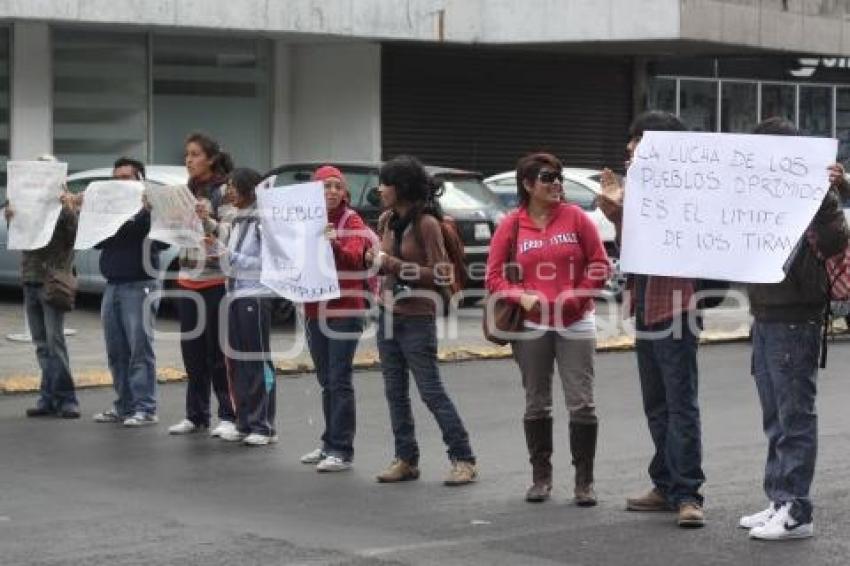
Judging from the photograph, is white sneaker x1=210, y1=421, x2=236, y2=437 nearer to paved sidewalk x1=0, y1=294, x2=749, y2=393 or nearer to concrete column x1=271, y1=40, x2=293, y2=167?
paved sidewalk x1=0, y1=294, x2=749, y2=393

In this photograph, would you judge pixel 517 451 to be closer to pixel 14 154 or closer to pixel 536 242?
pixel 536 242

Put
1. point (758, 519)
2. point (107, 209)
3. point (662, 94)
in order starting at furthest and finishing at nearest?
point (662, 94)
point (107, 209)
point (758, 519)

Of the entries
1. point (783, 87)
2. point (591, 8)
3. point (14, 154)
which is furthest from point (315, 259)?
point (783, 87)

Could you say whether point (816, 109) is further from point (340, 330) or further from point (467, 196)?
point (340, 330)

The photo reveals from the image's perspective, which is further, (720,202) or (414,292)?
(414,292)

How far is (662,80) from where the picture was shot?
1276 inches

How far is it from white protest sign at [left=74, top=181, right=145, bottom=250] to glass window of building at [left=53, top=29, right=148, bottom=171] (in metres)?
12.0

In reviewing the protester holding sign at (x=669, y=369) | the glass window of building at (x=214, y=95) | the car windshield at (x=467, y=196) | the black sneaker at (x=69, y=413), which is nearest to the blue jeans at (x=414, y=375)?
the protester holding sign at (x=669, y=369)

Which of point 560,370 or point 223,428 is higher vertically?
point 560,370

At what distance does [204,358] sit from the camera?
1213 cm

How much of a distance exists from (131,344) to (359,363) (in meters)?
3.92

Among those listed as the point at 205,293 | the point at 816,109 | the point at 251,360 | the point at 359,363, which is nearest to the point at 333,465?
the point at 251,360

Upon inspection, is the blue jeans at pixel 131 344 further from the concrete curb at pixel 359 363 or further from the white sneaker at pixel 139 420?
the concrete curb at pixel 359 363

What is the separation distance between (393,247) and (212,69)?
1634cm
